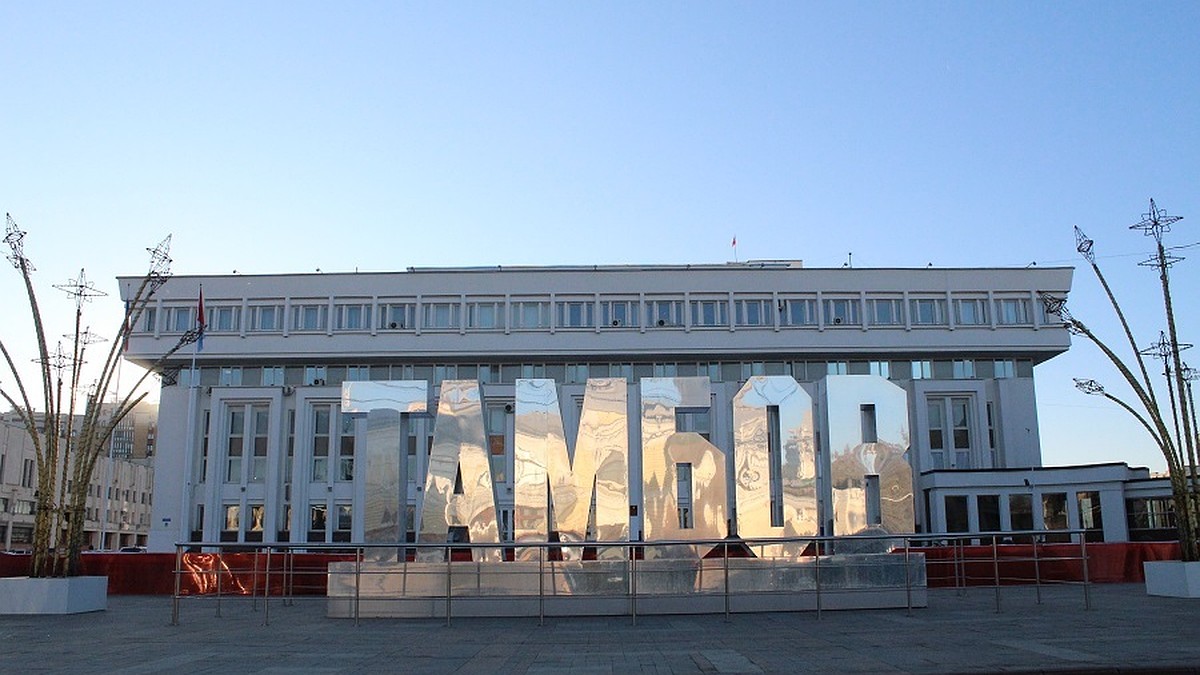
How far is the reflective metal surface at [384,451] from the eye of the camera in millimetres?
20016

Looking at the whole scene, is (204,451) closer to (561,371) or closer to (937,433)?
(561,371)

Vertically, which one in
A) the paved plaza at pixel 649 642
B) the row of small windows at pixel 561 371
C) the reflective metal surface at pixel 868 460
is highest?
the row of small windows at pixel 561 371

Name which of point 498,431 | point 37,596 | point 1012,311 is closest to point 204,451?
point 498,431

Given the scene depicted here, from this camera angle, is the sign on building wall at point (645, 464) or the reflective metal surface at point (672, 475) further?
A: the sign on building wall at point (645, 464)

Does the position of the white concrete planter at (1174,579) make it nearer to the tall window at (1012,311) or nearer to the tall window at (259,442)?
the tall window at (1012,311)

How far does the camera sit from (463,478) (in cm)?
2023

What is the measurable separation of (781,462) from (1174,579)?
941cm

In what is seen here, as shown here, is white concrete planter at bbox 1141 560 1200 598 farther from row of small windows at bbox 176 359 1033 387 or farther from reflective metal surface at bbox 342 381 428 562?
row of small windows at bbox 176 359 1033 387

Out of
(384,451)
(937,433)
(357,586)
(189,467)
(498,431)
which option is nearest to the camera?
(357,586)

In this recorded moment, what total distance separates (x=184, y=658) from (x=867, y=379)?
1400 cm

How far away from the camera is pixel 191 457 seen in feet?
188

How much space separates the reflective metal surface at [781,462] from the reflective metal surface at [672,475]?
1.70 feet

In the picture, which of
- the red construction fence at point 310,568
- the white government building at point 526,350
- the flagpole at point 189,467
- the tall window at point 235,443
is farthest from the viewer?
the tall window at point 235,443

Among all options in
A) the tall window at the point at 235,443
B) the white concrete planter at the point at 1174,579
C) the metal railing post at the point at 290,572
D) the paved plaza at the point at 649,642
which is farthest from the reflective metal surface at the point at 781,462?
the tall window at the point at 235,443
